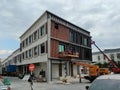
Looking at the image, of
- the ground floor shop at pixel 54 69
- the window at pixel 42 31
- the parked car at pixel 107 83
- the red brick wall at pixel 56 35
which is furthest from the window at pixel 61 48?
the parked car at pixel 107 83

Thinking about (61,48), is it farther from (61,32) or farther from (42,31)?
(42,31)

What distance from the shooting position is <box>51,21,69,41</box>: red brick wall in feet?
153

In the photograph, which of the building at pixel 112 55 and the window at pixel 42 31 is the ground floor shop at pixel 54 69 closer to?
the window at pixel 42 31

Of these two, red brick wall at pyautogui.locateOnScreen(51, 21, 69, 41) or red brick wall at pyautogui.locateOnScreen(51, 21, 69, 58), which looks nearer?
red brick wall at pyautogui.locateOnScreen(51, 21, 69, 58)

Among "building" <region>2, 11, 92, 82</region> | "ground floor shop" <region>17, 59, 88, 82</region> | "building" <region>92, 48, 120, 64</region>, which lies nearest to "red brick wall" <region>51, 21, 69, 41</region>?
"building" <region>2, 11, 92, 82</region>

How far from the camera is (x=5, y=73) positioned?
83.6 meters

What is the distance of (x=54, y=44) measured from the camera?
46.9m

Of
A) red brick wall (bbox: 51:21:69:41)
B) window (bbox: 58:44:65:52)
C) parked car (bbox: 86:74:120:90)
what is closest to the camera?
parked car (bbox: 86:74:120:90)

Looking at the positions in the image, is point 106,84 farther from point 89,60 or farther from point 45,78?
point 89,60

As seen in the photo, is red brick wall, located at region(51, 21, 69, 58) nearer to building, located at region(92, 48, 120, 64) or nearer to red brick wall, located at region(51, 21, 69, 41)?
red brick wall, located at region(51, 21, 69, 41)

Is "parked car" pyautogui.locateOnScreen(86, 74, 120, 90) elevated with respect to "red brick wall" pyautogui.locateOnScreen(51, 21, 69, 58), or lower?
lower

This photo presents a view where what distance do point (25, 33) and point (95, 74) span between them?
31677 mm

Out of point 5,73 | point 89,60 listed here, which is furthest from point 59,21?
point 5,73

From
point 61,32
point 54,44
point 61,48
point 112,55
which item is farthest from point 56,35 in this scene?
point 112,55
